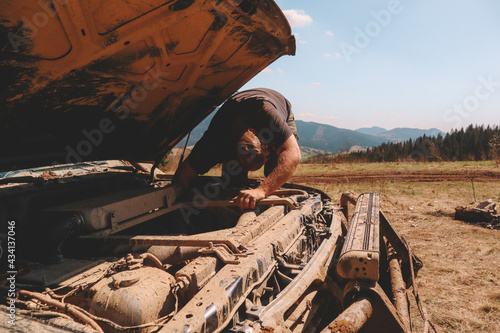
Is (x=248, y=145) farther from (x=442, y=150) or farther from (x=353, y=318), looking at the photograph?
(x=442, y=150)

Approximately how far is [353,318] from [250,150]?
177cm

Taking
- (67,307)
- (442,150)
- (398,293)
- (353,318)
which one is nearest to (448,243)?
(398,293)

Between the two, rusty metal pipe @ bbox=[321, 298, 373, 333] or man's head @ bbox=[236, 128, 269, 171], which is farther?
man's head @ bbox=[236, 128, 269, 171]

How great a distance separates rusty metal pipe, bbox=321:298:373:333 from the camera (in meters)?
1.53

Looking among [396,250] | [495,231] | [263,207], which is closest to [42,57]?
[263,207]

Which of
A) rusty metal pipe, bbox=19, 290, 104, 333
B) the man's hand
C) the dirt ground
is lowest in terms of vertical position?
the dirt ground

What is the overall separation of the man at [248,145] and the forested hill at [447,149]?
51.1ft

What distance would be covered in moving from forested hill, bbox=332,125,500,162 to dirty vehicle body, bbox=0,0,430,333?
52.9 ft

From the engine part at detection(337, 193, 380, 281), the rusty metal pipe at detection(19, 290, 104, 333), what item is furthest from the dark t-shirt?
the rusty metal pipe at detection(19, 290, 104, 333)

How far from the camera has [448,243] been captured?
4777 mm

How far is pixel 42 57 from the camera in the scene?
76.4 inches

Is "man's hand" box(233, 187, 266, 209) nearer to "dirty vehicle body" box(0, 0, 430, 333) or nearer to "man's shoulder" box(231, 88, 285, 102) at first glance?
"dirty vehicle body" box(0, 0, 430, 333)

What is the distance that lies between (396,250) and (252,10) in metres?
2.50

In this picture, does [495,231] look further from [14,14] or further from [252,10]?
[14,14]
